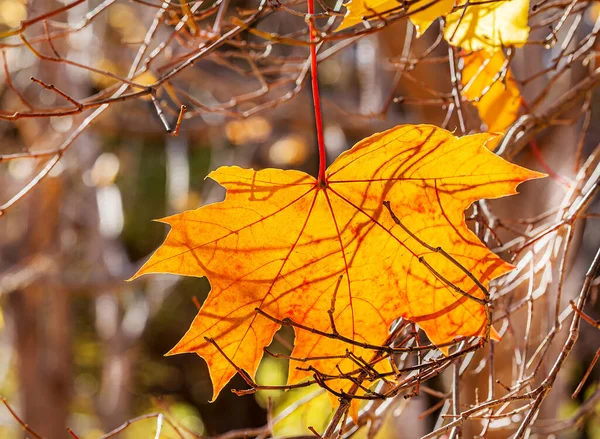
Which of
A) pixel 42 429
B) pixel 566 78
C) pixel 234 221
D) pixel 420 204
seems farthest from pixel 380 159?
pixel 42 429

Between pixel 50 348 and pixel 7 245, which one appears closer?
pixel 50 348

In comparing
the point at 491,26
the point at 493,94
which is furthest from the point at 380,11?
the point at 493,94

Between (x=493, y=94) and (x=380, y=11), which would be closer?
(x=380, y=11)

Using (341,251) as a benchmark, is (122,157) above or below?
above

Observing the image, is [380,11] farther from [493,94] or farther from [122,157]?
[122,157]

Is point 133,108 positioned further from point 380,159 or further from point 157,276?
point 380,159

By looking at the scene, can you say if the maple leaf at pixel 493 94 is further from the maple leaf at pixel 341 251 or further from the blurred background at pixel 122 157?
the blurred background at pixel 122 157
